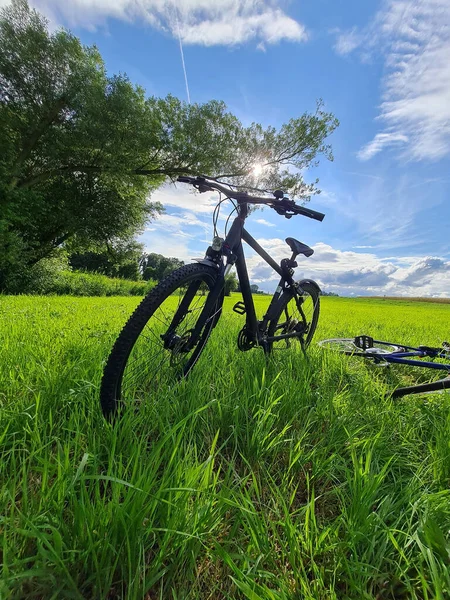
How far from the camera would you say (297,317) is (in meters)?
3.09

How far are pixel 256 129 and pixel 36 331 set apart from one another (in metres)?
13.2

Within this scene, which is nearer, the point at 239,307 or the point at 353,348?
the point at 239,307

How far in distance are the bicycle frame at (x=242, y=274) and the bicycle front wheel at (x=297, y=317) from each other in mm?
72

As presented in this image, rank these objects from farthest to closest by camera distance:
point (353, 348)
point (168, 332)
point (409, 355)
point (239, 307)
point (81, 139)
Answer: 1. point (81, 139)
2. point (353, 348)
3. point (409, 355)
4. point (239, 307)
5. point (168, 332)

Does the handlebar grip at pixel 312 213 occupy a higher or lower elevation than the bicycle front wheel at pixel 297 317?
higher

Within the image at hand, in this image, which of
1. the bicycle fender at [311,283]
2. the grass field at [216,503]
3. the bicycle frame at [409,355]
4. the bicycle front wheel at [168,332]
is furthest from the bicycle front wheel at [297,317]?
the grass field at [216,503]

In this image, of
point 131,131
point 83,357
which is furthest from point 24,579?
point 131,131

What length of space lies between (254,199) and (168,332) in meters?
1.10

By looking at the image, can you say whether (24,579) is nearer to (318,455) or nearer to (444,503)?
(318,455)

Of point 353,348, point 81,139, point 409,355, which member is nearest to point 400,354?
point 409,355

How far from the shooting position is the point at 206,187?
1919mm

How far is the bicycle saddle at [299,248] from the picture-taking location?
8.78 ft

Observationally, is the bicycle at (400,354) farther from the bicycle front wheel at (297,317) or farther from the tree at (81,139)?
the tree at (81,139)

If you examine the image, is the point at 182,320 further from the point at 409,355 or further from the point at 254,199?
the point at 409,355
